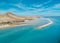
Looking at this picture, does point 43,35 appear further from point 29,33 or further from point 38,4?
point 38,4

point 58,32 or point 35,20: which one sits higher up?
point 35,20

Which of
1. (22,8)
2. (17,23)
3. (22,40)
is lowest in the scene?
(22,40)

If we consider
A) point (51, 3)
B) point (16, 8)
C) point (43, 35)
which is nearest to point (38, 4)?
point (51, 3)

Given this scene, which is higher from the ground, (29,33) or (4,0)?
(4,0)

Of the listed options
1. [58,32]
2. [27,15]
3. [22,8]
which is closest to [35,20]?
[27,15]

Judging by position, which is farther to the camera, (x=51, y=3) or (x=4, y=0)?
(x=51, y=3)

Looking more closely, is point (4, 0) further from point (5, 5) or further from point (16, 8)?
point (16, 8)
